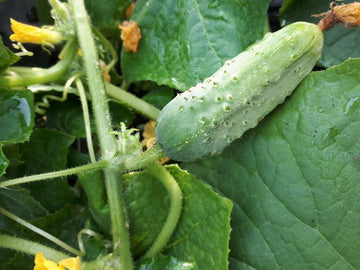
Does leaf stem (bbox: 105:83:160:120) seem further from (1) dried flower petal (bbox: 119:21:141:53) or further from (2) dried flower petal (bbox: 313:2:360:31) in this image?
(2) dried flower petal (bbox: 313:2:360:31)

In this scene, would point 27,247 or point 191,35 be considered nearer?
point 27,247

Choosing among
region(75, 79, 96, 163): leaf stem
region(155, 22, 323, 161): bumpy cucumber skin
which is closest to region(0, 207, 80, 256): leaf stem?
region(75, 79, 96, 163): leaf stem

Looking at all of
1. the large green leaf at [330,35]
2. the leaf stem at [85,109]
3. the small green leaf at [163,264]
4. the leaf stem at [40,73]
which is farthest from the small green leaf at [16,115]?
the large green leaf at [330,35]

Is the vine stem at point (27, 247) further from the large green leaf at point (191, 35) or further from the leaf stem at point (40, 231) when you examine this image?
the large green leaf at point (191, 35)

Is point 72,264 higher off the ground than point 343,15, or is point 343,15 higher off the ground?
point 343,15

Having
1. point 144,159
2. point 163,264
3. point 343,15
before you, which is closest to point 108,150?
point 144,159

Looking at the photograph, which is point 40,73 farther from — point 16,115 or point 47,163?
point 47,163
